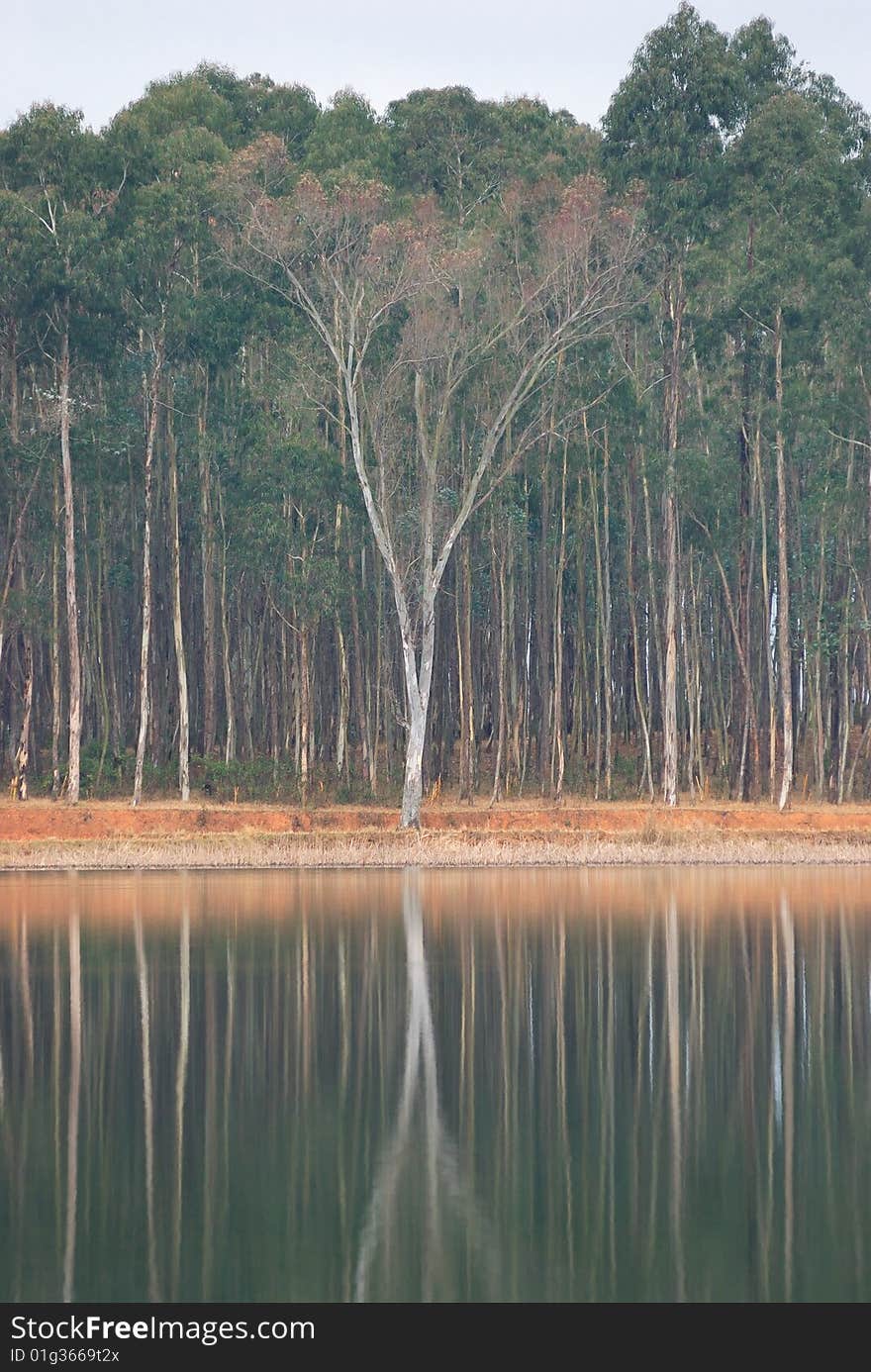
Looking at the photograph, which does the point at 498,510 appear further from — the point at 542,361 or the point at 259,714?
the point at 259,714

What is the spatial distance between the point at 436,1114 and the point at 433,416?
31087mm

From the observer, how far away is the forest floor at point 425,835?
32938 millimetres

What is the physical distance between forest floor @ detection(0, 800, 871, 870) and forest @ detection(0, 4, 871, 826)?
1.40 metres

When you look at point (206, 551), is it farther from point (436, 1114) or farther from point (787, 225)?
point (436, 1114)

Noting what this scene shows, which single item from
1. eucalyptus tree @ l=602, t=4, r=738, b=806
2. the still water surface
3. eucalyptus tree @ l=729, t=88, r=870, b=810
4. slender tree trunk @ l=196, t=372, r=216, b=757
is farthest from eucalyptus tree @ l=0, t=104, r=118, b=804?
the still water surface

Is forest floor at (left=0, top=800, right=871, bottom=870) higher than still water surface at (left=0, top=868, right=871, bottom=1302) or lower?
higher

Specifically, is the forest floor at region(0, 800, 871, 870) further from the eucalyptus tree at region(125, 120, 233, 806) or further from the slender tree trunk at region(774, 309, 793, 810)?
the eucalyptus tree at region(125, 120, 233, 806)

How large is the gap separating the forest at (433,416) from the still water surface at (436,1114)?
18715mm

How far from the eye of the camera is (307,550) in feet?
130

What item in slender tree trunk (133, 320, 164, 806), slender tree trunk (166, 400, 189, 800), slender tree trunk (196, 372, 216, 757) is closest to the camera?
slender tree trunk (133, 320, 164, 806)

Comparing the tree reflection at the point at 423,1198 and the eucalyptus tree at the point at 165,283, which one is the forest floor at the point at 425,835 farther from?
the tree reflection at the point at 423,1198

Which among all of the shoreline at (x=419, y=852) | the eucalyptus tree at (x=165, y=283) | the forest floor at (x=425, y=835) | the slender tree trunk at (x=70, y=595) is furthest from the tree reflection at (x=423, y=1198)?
the eucalyptus tree at (x=165, y=283)

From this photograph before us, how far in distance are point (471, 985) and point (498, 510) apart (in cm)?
2496

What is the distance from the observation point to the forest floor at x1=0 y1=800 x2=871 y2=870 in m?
32.9
